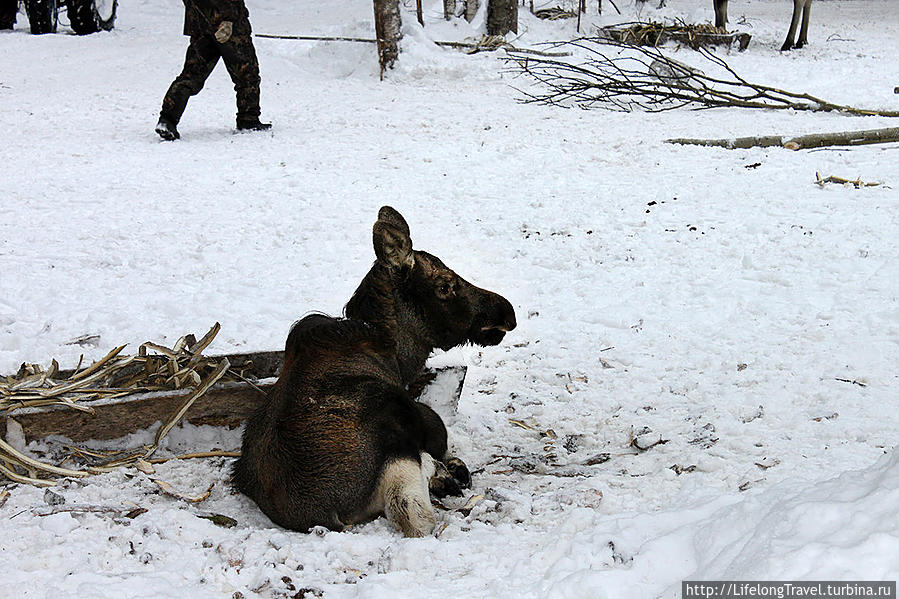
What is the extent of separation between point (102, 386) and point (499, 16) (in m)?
15.0

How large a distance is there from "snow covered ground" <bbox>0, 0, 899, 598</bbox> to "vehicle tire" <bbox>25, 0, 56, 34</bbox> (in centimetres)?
565

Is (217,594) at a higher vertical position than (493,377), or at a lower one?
higher

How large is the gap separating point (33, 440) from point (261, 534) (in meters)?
1.32

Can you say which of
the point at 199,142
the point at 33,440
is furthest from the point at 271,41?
the point at 33,440

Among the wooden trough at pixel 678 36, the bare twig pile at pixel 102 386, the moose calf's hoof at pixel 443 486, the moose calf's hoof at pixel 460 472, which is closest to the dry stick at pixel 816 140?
the moose calf's hoof at pixel 460 472

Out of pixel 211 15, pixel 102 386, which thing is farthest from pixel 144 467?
pixel 211 15

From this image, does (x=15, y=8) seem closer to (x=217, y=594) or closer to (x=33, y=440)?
(x=33, y=440)

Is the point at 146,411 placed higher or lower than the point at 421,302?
lower

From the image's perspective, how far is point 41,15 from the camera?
59.2 feet

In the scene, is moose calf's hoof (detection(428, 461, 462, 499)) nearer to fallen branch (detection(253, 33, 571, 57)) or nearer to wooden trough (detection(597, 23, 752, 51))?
fallen branch (detection(253, 33, 571, 57))

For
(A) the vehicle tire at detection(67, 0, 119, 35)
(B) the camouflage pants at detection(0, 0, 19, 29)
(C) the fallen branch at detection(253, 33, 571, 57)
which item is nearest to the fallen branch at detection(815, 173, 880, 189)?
(C) the fallen branch at detection(253, 33, 571, 57)

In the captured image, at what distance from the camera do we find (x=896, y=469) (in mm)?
2348

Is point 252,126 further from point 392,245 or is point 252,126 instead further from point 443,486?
point 443,486

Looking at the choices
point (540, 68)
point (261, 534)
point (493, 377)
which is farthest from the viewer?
point (540, 68)
